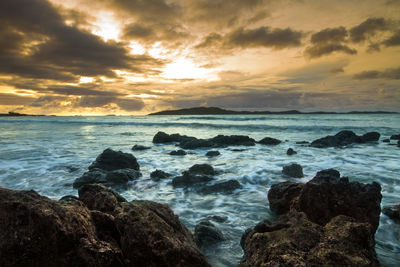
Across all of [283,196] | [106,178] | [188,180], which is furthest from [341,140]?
[106,178]

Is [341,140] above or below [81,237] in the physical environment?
below

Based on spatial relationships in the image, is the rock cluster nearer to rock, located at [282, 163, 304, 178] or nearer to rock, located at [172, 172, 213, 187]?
rock, located at [172, 172, 213, 187]

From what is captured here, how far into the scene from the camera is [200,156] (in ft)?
46.6

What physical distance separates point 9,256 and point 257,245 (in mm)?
2785

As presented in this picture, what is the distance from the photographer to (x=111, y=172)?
895 centimetres

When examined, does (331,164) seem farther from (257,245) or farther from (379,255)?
(257,245)

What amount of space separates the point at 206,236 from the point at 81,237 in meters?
2.30

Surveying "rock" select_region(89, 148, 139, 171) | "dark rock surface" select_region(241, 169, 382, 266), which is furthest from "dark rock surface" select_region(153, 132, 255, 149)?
"dark rock surface" select_region(241, 169, 382, 266)

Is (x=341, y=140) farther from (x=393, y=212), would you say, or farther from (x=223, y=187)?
(x=223, y=187)

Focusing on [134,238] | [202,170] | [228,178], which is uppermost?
[134,238]

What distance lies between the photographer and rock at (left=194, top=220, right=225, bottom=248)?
4.41m

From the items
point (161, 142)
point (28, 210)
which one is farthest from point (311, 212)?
point (161, 142)

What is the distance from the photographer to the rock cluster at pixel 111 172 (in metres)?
8.42

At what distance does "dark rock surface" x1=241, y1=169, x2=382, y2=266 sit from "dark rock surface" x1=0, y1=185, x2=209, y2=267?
2.85ft
